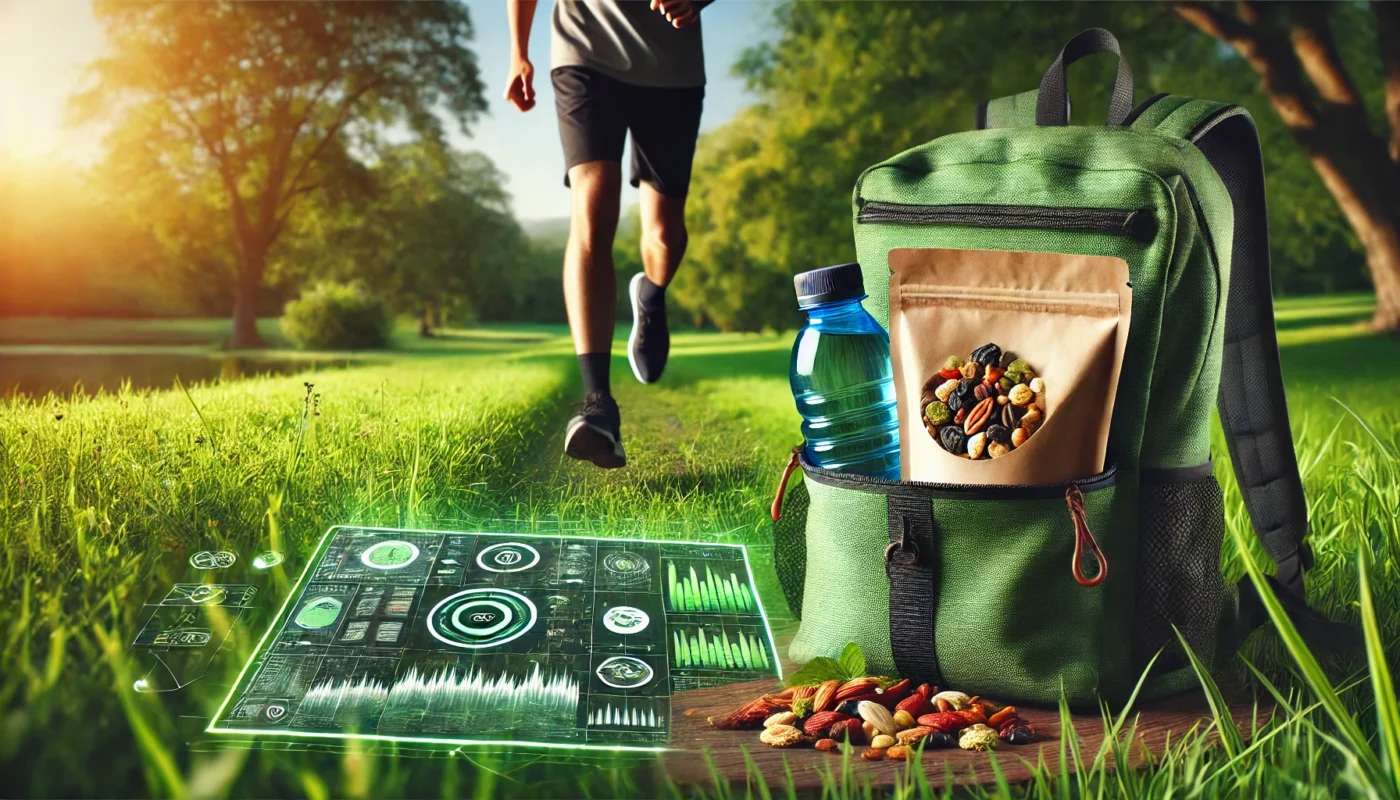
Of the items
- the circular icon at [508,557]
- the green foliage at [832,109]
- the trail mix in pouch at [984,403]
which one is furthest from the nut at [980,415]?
the green foliage at [832,109]

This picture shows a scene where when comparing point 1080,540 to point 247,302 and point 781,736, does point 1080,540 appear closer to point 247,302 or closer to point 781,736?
point 781,736

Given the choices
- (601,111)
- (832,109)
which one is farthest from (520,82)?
(832,109)

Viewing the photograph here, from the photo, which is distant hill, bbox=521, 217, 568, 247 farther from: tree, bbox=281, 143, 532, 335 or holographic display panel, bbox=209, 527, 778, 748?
holographic display panel, bbox=209, 527, 778, 748

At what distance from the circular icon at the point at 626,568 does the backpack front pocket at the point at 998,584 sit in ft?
1.94

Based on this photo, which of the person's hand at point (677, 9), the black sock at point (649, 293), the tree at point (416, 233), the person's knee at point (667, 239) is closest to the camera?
the person's hand at point (677, 9)

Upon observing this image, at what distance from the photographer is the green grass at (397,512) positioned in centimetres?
124

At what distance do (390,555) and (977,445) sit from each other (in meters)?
1.10

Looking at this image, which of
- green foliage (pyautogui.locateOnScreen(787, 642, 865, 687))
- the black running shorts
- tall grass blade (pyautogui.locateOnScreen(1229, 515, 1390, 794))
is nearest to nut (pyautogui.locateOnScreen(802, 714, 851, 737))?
green foliage (pyautogui.locateOnScreen(787, 642, 865, 687))

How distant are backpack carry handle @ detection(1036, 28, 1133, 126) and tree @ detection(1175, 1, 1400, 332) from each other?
4063mm

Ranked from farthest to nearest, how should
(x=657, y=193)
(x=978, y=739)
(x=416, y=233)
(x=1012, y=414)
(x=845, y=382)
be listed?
(x=416, y=233)
(x=657, y=193)
(x=845, y=382)
(x=1012, y=414)
(x=978, y=739)

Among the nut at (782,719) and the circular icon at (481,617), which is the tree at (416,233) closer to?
the circular icon at (481,617)

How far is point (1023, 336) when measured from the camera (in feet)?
4.53

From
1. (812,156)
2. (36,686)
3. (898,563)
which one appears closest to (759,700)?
(898,563)

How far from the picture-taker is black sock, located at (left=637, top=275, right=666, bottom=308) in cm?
264
